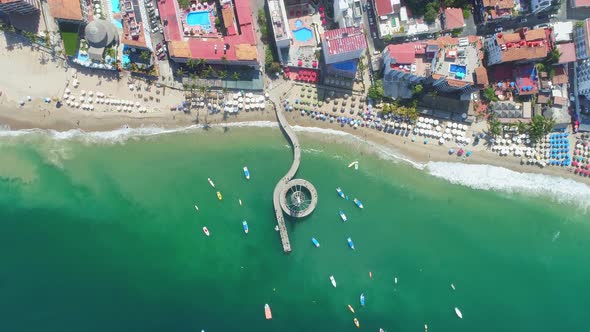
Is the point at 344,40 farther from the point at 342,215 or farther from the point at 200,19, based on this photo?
the point at 342,215

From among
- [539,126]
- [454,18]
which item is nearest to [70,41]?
[454,18]

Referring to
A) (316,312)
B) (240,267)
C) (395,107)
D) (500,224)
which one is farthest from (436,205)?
(240,267)

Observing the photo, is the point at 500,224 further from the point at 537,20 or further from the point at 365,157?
the point at 537,20

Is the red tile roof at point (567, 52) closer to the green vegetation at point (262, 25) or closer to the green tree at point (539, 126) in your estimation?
the green tree at point (539, 126)

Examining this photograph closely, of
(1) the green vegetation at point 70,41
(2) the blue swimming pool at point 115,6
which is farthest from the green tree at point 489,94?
(1) the green vegetation at point 70,41

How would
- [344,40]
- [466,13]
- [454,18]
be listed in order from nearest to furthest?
[344,40] < [454,18] < [466,13]

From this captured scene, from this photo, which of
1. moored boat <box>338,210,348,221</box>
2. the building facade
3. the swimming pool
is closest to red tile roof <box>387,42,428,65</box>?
the swimming pool
